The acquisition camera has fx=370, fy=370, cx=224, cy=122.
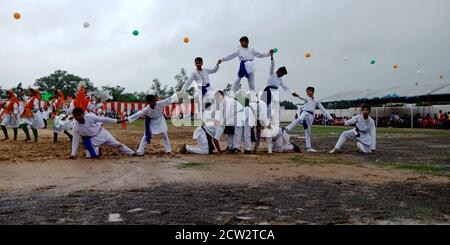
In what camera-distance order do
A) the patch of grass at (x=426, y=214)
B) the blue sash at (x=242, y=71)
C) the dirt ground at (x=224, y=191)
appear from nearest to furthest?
the patch of grass at (x=426, y=214) < the dirt ground at (x=224, y=191) < the blue sash at (x=242, y=71)

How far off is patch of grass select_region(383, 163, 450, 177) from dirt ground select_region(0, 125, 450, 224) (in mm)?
15

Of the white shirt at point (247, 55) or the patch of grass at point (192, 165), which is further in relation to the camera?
the white shirt at point (247, 55)

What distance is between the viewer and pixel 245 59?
9.87 meters

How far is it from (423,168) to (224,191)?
4113 millimetres

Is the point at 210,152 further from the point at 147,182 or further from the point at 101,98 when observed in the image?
the point at 101,98

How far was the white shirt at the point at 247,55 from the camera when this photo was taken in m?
9.78

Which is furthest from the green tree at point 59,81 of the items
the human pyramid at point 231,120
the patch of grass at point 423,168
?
the patch of grass at point 423,168

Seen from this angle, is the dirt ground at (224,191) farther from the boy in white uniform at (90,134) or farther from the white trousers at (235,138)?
the white trousers at (235,138)

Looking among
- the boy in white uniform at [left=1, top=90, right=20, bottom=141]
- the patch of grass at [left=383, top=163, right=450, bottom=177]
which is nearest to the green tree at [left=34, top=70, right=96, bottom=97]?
the boy in white uniform at [left=1, top=90, right=20, bottom=141]

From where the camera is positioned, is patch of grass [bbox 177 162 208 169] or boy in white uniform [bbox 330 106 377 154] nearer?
patch of grass [bbox 177 162 208 169]

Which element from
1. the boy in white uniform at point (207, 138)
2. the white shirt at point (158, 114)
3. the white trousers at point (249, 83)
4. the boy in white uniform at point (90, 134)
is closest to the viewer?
the boy in white uniform at point (90, 134)

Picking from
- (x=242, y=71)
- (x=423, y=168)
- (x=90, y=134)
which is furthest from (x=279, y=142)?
(x=90, y=134)

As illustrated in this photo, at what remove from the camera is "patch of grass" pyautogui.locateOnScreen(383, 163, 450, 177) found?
6242mm

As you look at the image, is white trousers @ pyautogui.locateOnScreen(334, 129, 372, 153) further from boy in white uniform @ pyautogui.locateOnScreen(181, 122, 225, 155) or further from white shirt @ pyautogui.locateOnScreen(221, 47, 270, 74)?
boy in white uniform @ pyautogui.locateOnScreen(181, 122, 225, 155)
